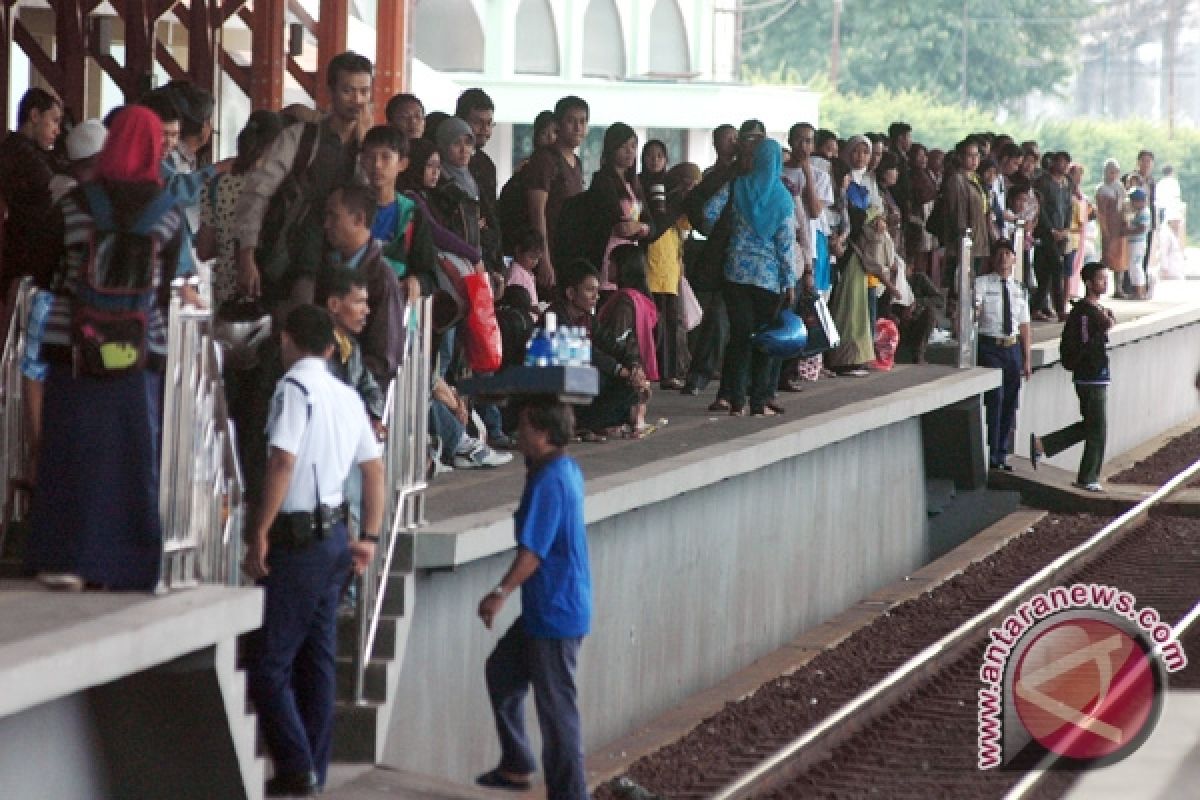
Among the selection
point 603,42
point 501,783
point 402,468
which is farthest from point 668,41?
point 501,783

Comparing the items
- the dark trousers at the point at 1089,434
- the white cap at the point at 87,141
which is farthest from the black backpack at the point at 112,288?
the dark trousers at the point at 1089,434

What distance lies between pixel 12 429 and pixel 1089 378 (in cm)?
1326

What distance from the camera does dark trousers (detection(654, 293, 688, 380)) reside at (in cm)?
1602

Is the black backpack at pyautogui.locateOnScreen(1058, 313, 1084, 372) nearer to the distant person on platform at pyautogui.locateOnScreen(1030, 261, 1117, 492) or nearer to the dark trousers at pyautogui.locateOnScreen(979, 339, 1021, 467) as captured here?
the distant person on platform at pyautogui.locateOnScreen(1030, 261, 1117, 492)

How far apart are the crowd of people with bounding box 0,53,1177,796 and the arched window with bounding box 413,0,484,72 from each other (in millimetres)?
23594

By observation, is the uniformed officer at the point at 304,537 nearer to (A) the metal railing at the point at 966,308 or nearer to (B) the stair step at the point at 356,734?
(B) the stair step at the point at 356,734

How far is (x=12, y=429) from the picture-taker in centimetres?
911

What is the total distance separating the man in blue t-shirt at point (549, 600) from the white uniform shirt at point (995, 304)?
38.9ft

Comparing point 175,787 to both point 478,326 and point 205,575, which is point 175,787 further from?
point 478,326

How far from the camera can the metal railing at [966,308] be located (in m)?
19.8

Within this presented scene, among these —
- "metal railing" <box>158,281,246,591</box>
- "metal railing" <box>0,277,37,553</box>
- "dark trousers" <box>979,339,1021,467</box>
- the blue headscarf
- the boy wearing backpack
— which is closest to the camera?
"metal railing" <box>158,281,246,591</box>

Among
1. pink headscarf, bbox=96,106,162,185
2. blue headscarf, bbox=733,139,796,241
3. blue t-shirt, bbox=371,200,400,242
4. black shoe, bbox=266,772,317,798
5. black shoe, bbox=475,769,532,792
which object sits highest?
blue headscarf, bbox=733,139,796,241

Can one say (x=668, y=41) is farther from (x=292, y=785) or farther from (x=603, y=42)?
(x=292, y=785)

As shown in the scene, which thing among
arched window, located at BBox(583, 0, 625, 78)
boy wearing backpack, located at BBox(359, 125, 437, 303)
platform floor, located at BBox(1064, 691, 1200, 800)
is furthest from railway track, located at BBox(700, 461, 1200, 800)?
arched window, located at BBox(583, 0, 625, 78)
